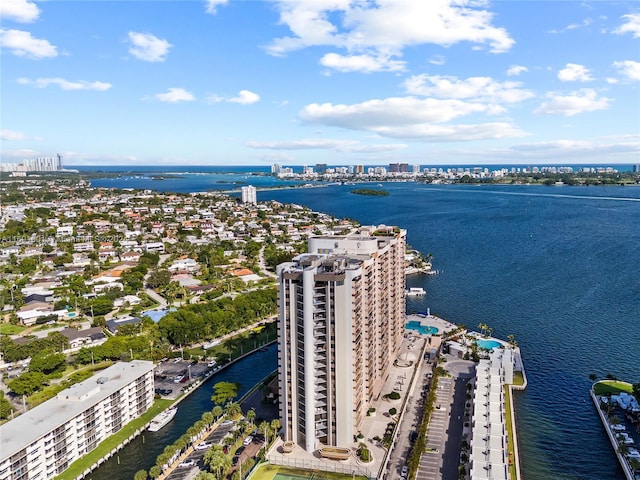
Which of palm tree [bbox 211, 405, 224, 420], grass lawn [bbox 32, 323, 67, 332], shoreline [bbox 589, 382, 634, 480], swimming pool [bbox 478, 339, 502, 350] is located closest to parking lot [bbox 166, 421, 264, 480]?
palm tree [bbox 211, 405, 224, 420]

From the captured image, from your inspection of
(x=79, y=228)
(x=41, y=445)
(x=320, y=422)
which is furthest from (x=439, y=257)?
(x=79, y=228)

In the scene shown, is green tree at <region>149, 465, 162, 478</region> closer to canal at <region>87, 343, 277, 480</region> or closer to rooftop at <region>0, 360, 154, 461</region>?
canal at <region>87, 343, 277, 480</region>

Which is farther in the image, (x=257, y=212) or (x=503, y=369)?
(x=257, y=212)

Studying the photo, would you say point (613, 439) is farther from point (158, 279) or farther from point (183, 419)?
point (158, 279)

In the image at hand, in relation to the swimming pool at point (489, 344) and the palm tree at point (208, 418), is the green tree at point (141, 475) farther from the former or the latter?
the swimming pool at point (489, 344)

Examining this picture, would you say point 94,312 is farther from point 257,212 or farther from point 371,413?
point 257,212

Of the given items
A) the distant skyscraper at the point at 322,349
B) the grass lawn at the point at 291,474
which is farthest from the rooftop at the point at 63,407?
the distant skyscraper at the point at 322,349
